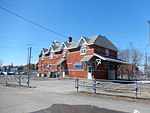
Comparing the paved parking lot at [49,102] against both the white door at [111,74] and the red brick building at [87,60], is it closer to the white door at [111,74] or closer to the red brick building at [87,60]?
the red brick building at [87,60]

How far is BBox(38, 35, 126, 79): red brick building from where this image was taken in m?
24.9

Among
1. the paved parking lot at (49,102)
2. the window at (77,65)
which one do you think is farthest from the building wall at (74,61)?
the paved parking lot at (49,102)

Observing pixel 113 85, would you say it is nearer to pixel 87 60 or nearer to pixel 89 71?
pixel 87 60

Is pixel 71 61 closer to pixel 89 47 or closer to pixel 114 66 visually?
pixel 89 47

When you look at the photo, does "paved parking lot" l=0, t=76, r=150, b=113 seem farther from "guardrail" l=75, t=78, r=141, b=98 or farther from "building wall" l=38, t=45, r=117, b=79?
"building wall" l=38, t=45, r=117, b=79

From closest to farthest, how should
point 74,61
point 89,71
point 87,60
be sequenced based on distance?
point 87,60 → point 89,71 → point 74,61

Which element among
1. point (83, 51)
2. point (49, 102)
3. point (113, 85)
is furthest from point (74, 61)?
point (49, 102)

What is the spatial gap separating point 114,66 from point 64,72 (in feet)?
42.8

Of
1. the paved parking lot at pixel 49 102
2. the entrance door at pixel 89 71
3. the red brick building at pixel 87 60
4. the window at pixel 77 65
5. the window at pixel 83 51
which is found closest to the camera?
the paved parking lot at pixel 49 102

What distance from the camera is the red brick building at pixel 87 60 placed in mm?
24891

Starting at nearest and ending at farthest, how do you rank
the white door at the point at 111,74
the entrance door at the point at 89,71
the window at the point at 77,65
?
the entrance door at the point at 89,71, the window at the point at 77,65, the white door at the point at 111,74

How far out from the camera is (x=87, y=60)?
2295 centimetres

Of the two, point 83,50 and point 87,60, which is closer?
point 87,60

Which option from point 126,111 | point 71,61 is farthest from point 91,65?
point 126,111
